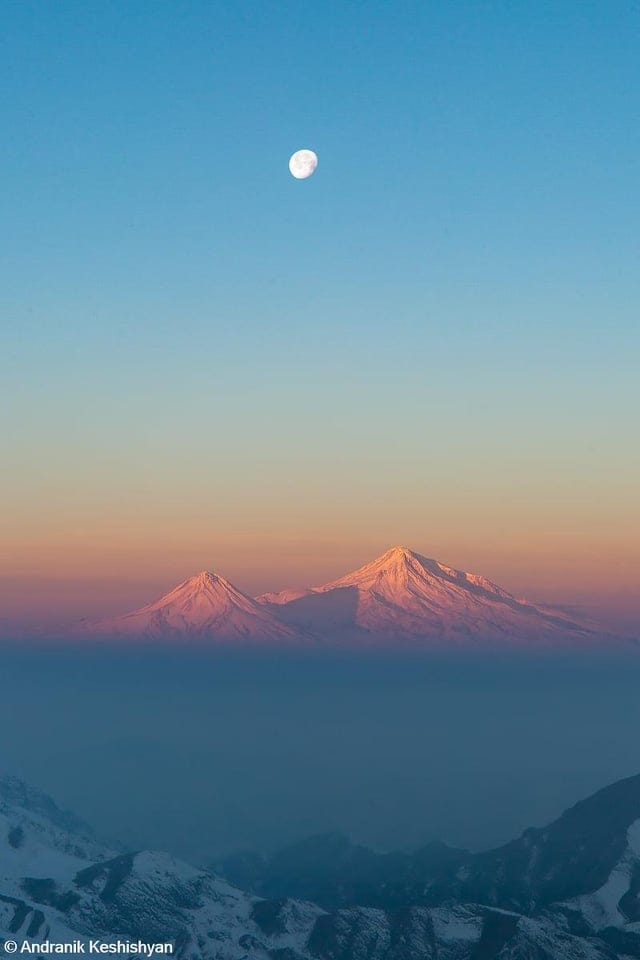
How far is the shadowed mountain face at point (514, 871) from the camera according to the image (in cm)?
11800

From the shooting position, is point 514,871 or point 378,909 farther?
point 514,871

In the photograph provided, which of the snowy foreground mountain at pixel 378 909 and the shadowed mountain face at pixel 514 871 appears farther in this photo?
the shadowed mountain face at pixel 514 871

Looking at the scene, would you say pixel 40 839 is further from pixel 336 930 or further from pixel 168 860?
pixel 336 930

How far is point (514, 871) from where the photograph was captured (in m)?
128

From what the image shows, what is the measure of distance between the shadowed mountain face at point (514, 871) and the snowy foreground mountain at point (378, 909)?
0.85 feet

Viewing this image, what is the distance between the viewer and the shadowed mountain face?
11800 centimetres

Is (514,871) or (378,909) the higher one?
(514,871)

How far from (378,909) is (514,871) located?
23538mm

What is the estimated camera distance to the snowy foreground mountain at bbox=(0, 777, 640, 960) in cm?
10338

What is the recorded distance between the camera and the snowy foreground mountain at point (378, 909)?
103m

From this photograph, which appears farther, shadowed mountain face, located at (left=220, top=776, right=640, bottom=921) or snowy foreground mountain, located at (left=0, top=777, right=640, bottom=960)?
shadowed mountain face, located at (left=220, top=776, right=640, bottom=921)

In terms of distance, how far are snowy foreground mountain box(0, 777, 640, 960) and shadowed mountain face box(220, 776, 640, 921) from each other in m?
0.26

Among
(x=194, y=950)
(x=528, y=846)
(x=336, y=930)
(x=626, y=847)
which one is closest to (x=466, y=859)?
(x=528, y=846)

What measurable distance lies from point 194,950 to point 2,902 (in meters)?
22.2
